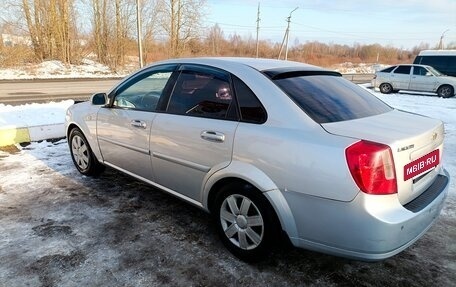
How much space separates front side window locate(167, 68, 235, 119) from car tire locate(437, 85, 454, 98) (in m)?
16.4

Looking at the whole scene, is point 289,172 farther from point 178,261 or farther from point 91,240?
point 91,240

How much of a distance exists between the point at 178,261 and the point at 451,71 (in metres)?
19.2

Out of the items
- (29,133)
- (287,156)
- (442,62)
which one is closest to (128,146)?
(287,156)

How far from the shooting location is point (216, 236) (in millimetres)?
3307

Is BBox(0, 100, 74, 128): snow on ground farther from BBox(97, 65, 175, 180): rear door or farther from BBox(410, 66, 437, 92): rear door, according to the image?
BBox(410, 66, 437, 92): rear door

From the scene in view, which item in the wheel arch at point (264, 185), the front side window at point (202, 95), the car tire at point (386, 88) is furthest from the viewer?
the car tire at point (386, 88)

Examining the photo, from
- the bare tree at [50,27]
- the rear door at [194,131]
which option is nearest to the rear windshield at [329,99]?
the rear door at [194,131]

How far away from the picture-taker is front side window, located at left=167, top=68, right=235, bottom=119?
2.96 metres

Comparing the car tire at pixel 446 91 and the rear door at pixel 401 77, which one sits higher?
the rear door at pixel 401 77

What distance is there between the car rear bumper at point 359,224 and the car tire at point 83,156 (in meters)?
3.03

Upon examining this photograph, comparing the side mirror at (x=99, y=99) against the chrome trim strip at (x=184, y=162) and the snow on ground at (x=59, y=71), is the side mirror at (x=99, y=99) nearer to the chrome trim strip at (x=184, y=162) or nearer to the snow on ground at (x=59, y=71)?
the chrome trim strip at (x=184, y=162)

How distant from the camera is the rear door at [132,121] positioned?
3584 mm

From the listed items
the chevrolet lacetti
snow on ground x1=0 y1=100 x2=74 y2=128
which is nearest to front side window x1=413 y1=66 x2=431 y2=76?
snow on ground x1=0 y1=100 x2=74 y2=128

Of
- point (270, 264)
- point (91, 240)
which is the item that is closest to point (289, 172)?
point (270, 264)
